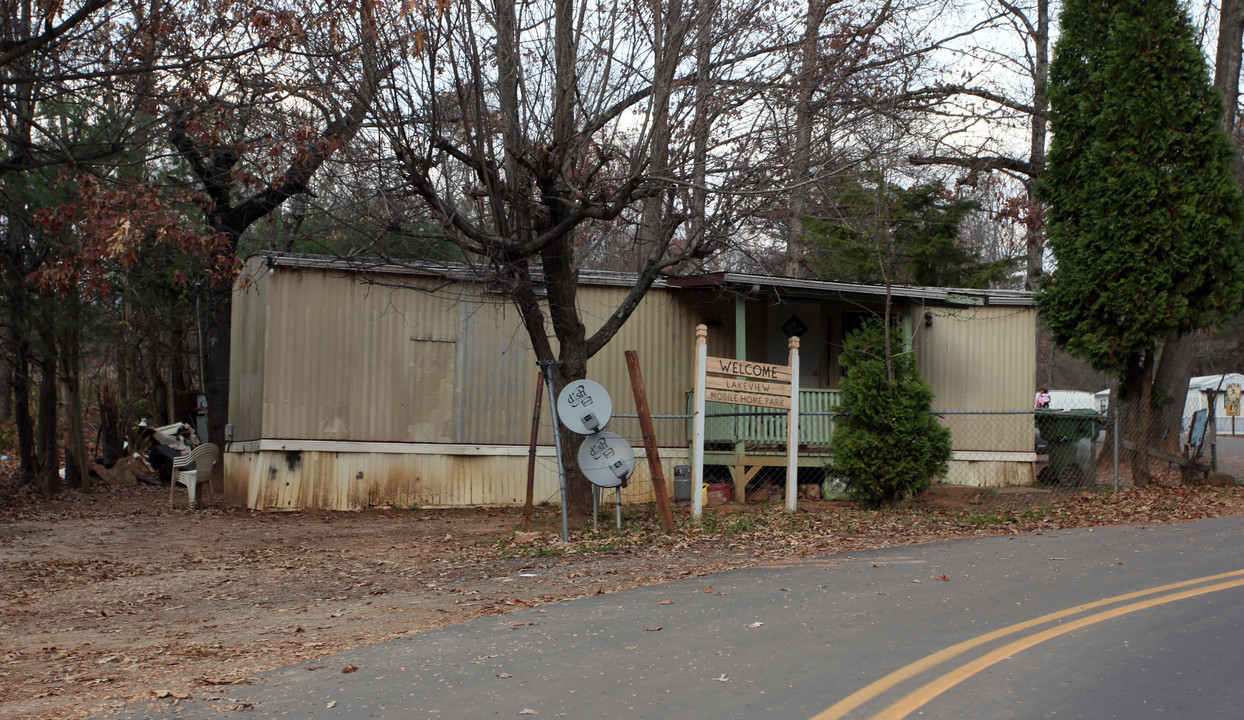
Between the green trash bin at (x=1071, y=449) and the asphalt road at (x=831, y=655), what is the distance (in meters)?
7.96

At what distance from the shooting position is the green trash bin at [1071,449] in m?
16.6

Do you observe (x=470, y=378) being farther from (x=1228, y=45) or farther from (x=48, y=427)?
(x=1228, y=45)

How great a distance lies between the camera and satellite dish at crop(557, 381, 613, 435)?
1136cm

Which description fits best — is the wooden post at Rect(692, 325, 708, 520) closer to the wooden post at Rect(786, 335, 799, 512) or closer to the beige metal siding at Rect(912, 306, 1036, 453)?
the wooden post at Rect(786, 335, 799, 512)

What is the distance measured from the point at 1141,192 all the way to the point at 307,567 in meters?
11.5

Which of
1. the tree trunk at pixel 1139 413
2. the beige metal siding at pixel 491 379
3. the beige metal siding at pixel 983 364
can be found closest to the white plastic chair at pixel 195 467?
the beige metal siding at pixel 491 379

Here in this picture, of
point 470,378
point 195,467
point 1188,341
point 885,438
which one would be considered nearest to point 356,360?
point 470,378

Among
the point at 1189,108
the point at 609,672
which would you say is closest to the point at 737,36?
the point at 1189,108

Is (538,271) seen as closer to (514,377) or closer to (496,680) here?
Answer: (514,377)

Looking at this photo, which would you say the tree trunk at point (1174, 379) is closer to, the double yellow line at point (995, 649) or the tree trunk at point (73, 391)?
the double yellow line at point (995, 649)

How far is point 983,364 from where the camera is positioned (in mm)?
17641

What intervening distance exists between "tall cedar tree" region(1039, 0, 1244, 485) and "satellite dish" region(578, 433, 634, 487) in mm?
7173

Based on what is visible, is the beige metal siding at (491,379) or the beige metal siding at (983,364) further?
the beige metal siding at (983,364)

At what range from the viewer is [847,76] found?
581 inches
